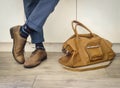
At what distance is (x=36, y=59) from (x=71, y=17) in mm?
486

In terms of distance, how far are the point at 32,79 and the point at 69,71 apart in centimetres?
28

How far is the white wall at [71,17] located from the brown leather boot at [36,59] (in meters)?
0.24

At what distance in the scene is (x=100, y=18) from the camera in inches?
85.3

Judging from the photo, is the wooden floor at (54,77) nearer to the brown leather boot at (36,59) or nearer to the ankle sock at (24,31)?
the brown leather boot at (36,59)

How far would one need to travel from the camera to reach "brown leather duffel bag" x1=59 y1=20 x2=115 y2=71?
1.89 meters

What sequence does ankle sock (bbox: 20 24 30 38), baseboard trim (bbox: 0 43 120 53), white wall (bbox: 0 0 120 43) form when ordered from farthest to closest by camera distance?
baseboard trim (bbox: 0 43 120 53)
white wall (bbox: 0 0 120 43)
ankle sock (bbox: 20 24 30 38)

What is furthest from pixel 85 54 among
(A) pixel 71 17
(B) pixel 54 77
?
(A) pixel 71 17

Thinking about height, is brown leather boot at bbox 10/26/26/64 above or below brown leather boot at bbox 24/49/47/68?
above

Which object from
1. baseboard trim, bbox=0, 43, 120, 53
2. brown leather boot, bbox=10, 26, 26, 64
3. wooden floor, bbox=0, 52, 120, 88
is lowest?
wooden floor, bbox=0, 52, 120, 88

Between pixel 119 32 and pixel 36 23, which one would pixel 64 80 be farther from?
pixel 119 32

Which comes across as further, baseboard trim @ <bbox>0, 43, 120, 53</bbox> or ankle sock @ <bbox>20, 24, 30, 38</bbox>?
baseboard trim @ <bbox>0, 43, 120, 53</bbox>

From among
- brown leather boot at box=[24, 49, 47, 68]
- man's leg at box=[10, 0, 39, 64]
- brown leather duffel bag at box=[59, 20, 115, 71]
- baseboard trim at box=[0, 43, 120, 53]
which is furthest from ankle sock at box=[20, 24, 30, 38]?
baseboard trim at box=[0, 43, 120, 53]

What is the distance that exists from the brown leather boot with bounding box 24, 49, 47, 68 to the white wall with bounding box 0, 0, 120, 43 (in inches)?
9.3

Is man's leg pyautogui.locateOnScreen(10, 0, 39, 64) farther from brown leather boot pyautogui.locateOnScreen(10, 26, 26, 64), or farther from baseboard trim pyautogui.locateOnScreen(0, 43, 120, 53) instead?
baseboard trim pyautogui.locateOnScreen(0, 43, 120, 53)
